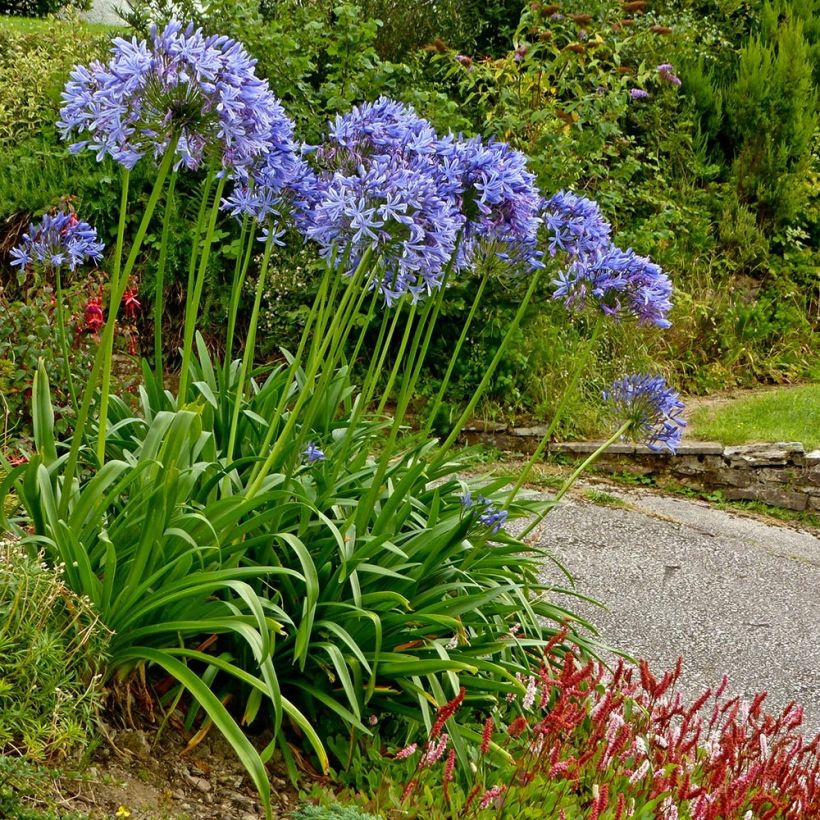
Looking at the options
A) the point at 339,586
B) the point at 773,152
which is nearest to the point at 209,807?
the point at 339,586

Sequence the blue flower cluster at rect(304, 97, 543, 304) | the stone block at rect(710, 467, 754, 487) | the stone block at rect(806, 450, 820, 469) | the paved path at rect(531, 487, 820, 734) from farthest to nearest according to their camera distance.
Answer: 1. the stone block at rect(710, 467, 754, 487)
2. the stone block at rect(806, 450, 820, 469)
3. the paved path at rect(531, 487, 820, 734)
4. the blue flower cluster at rect(304, 97, 543, 304)

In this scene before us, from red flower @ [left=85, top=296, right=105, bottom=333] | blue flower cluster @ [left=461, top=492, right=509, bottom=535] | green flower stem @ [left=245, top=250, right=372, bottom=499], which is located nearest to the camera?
green flower stem @ [left=245, top=250, right=372, bottom=499]

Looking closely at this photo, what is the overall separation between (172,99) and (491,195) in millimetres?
930

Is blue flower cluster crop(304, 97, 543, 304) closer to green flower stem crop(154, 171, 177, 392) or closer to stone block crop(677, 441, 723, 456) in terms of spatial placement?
green flower stem crop(154, 171, 177, 392)

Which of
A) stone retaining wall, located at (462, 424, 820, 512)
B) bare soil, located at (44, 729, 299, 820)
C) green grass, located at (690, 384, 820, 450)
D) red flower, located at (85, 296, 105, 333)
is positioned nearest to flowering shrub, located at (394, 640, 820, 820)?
bare soil, located at (44, 729, 299, 820)

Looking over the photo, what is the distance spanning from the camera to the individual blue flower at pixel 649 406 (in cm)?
349

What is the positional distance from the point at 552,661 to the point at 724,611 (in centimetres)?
200

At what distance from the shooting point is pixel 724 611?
5.38 m

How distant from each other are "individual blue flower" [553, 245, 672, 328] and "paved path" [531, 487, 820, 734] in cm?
150

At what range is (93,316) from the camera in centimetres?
518

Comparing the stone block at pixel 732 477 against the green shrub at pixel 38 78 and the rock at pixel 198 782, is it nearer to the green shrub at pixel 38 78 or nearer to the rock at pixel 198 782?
the rock at pixel 198 782

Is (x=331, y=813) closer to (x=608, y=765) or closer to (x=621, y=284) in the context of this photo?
(x=608, y=765)

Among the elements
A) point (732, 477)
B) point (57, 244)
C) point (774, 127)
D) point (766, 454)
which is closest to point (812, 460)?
point (766, 454)

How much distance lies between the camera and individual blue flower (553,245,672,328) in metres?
3.31
